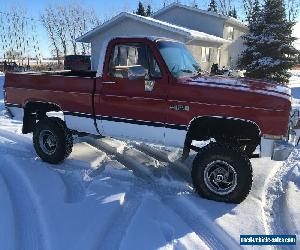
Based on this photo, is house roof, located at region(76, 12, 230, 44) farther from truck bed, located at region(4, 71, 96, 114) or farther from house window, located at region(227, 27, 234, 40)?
truck bed, located at region(4, 71, 96, 114)

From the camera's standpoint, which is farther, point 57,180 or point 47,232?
point 57,180

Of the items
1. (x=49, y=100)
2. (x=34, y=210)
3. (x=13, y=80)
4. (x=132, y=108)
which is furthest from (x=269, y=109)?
(x=13, y=80)

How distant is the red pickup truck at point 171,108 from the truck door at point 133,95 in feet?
0.05

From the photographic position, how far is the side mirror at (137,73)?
5.53 meters

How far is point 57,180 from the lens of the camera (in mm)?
5734

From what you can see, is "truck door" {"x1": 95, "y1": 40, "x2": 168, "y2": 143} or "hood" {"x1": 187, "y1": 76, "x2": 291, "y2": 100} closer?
"hood" {"x1": 187, "y1": 76, "x2": 291, "y2": 100}

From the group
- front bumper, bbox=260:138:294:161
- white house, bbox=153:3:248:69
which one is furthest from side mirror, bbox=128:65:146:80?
white house, bbox=153:3:248:69

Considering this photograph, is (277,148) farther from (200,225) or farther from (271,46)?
(271,46)

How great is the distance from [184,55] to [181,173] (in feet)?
6.29

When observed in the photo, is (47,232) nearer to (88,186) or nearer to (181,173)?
(88,186)

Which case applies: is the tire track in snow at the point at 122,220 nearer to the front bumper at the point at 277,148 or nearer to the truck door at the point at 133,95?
the truck door at the point at 133,95

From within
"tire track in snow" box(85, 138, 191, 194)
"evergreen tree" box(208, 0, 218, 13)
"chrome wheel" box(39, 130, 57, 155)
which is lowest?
"tire track in snow" box(85, 138, 191, 194)

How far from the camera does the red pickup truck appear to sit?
4.98 m

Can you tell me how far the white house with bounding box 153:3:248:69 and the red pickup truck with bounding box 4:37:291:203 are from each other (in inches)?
965
